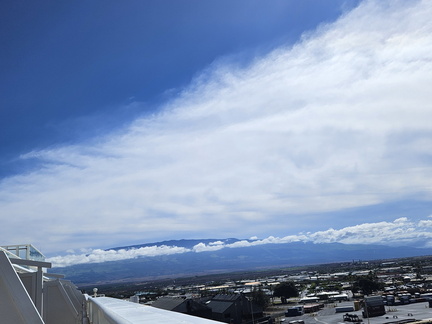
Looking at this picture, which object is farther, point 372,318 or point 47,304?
point 372,318

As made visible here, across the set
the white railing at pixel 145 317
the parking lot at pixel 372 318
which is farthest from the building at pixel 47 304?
the parking lot at pixel 372 318

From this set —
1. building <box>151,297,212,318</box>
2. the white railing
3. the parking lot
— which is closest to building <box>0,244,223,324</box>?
the white railing

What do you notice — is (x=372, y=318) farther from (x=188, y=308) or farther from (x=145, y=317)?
(x=145, y=317)

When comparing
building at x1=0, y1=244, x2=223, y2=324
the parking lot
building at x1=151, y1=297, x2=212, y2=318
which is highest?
building at x1=0, y1=244, x2=223, y2=324

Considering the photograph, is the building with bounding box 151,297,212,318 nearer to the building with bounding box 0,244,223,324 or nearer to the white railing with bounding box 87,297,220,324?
the building with bounding box 0,244,223,324

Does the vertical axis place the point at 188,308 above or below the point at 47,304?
below

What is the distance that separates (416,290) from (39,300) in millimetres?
62837

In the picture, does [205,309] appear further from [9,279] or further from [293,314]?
[9,279]

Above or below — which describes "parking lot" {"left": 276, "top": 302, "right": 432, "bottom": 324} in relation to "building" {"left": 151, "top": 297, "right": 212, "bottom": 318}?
below

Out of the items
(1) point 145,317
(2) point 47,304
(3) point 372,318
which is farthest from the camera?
(3) point 372,318

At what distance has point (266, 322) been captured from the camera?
3319 centimetres

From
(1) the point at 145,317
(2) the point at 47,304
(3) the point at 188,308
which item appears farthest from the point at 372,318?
(1) the point at 145,317

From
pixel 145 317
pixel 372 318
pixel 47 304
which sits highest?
pixel 145 317

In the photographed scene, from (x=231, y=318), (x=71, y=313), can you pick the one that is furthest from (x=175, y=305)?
(x=71, y=313)
